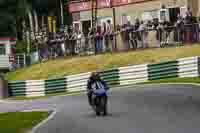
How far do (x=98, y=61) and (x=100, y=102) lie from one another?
54.4 ft

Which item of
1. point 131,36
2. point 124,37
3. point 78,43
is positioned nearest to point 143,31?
point 131,36

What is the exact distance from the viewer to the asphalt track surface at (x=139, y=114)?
1619 centimetres

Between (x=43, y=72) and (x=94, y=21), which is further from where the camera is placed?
(x=94, y=21)

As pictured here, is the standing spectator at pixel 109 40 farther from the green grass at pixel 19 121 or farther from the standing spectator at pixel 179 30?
the green grass at pixel 19 121

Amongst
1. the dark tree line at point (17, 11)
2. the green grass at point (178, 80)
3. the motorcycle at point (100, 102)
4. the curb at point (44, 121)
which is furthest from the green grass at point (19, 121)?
the dark tree line at point (17, 11)

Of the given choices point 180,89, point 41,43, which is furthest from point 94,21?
point 180,89

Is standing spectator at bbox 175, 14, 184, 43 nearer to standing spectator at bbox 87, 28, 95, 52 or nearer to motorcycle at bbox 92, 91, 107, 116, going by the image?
standing spectator at bbox 87, 28, 95, 52

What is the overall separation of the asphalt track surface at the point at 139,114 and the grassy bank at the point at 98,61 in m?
6.19

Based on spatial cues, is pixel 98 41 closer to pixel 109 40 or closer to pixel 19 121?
pixel 109 40

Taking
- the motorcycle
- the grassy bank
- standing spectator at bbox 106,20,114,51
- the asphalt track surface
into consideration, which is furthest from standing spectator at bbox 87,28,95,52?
the motorcycle

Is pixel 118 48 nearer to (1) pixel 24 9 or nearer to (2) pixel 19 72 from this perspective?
(2) pixel 19 72

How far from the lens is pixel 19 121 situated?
67.7 ft

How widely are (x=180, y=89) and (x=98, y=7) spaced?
68.6 feet

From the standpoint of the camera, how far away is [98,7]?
44438 mm
